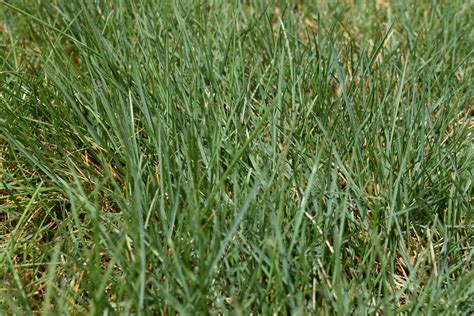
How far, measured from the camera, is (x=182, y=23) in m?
1.96

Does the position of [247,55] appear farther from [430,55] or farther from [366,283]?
[366,283]

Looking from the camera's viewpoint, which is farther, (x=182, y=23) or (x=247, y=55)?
(x=247, y=55)

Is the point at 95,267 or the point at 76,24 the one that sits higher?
the point at 76,24

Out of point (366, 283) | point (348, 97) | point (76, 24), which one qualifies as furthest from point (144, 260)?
point (76, 24)

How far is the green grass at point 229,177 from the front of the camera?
1.37 metres

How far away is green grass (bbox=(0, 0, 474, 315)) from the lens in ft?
4.51

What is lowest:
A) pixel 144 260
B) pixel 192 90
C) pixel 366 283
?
pixel 366 283

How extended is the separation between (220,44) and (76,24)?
47 centimetres

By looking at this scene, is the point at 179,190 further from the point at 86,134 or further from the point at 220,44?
the point at 220,44

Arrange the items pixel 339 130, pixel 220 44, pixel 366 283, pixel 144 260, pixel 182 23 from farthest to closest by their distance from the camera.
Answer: pixel 220 44, pixel 182 23, pixel 339 130, pixel 366 283, pixel 144 260

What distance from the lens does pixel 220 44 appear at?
2.12m

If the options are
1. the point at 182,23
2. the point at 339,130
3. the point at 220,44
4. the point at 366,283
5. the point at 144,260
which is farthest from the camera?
the point at 220,44

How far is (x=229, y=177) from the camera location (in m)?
1.64

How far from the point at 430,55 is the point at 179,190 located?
1.08 meters
